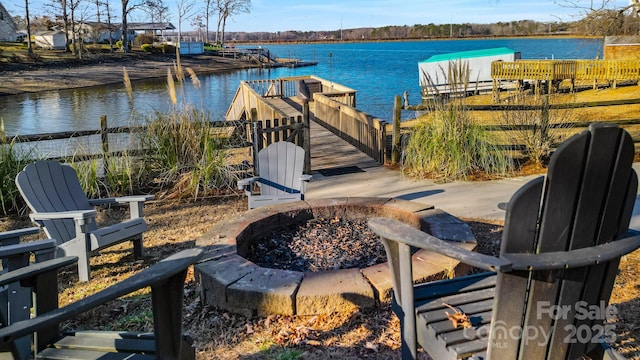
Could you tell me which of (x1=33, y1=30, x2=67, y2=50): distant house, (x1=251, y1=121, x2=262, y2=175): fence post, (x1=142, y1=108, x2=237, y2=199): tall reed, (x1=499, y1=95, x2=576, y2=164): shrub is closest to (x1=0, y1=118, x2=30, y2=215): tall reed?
(x1=142, y1=108, x2=237, y2=199): tall reed

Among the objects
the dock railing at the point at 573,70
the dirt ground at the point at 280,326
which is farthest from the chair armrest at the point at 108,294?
the dock railing at the point at 573,70

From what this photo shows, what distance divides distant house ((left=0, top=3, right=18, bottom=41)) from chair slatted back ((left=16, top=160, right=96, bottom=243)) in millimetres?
62873

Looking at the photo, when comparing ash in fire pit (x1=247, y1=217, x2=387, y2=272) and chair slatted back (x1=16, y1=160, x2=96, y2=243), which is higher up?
chair slatted back (x1=16, y1=160, x2=96, y2=243)

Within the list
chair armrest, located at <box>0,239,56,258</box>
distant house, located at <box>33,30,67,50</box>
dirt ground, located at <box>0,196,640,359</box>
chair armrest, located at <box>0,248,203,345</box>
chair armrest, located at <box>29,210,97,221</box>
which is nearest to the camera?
chair armrest, located at <box>0,248,203,345</box>

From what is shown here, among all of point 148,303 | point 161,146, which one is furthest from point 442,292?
point 161,146

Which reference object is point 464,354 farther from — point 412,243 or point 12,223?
point 12,223

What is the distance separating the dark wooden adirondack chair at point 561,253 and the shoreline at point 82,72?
96.6ft

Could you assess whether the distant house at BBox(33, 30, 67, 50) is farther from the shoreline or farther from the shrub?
the shrub

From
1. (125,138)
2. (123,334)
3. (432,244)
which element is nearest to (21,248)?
(123,334)

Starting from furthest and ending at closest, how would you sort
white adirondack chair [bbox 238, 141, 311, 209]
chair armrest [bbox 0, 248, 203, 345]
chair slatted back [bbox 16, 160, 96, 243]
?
1. white adirondack chair [bbox 238, 141, 311, 209]
2. chair slatted back [bbox 16, 160, 96, 243]
3. chair armrest [bbox 0, 248, 203, 345]

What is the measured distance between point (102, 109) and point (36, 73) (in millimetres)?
14444

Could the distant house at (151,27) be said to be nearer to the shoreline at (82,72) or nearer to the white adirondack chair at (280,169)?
the shoreline at (82,72)

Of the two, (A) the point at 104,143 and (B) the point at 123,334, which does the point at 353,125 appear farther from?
(B) the point at 123,334

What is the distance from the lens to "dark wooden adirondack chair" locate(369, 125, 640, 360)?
1.77m
